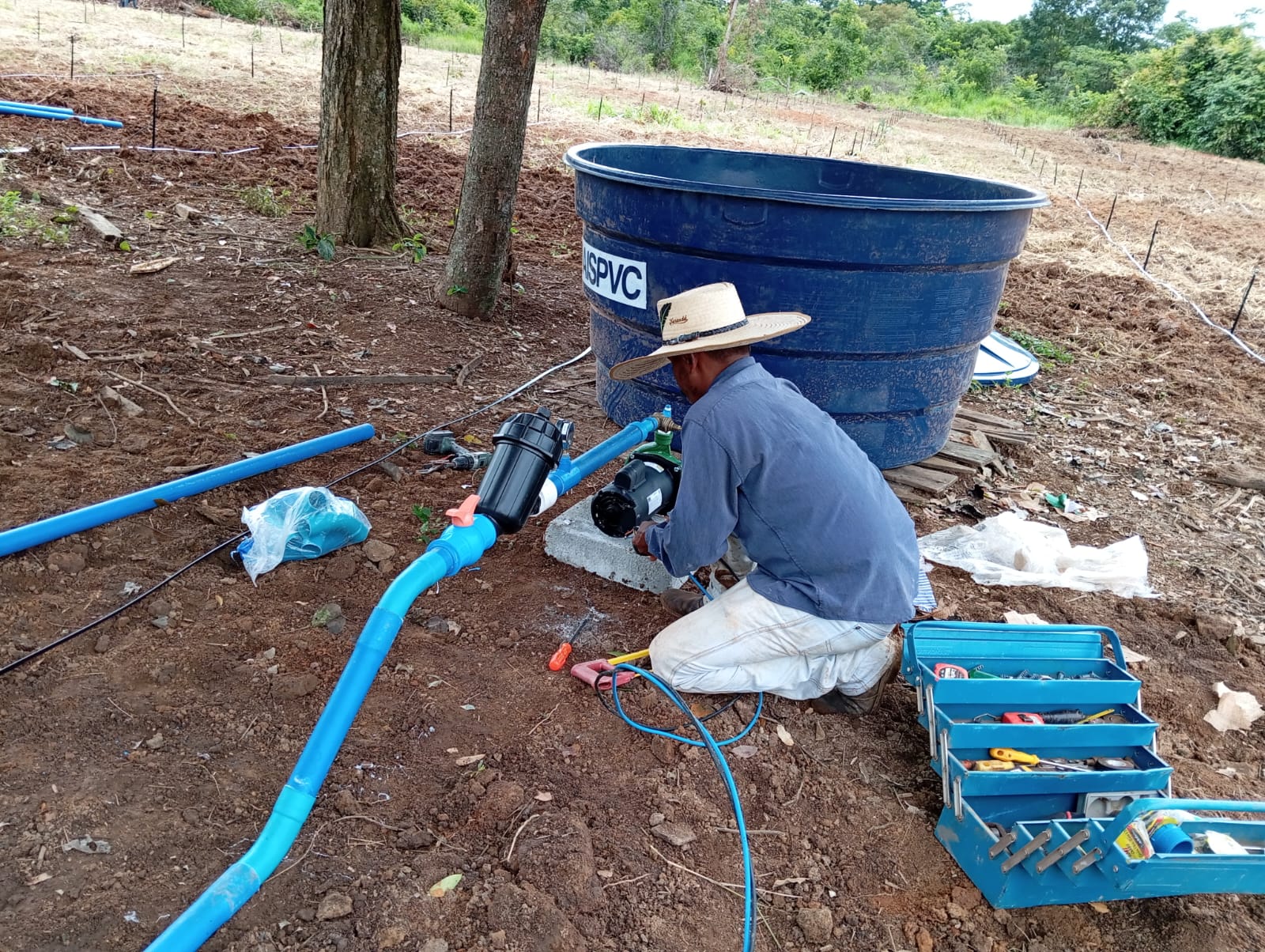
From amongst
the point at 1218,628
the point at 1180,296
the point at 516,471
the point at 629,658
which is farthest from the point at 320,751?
the point at 1180,296

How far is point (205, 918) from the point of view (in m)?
1.61

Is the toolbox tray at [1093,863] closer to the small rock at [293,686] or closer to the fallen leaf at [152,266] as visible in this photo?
the small rock at [293,686]

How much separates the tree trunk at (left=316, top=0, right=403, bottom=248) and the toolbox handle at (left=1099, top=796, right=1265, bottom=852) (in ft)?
17.4

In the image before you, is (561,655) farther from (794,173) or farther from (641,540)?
(794,173)

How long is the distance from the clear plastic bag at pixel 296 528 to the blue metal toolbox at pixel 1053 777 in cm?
177

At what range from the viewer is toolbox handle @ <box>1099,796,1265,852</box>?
1.82 m

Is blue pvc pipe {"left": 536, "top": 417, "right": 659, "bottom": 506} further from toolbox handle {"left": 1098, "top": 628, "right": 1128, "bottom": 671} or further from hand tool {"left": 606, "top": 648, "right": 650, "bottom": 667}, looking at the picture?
toolbox handle {"left": 1098, "top": 628, "right": 1128, "bottom": 671}

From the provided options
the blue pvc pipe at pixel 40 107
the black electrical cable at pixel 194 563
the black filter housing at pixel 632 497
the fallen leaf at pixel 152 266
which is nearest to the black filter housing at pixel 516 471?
the black filter housing at pixel 632 497

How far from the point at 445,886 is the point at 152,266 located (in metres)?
4.35

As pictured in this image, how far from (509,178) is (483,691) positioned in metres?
3.21

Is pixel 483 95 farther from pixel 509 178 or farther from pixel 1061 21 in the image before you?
pixel 1061 21

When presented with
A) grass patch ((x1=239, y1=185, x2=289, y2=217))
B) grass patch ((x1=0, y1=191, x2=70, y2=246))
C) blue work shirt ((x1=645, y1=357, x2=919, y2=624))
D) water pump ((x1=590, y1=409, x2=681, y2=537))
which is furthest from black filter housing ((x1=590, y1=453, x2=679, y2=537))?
grass patch ((x1=239, y1=185, x2=289, y2=217))

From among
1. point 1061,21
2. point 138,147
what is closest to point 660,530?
point 138,147

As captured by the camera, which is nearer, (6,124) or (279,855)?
(279,855)
